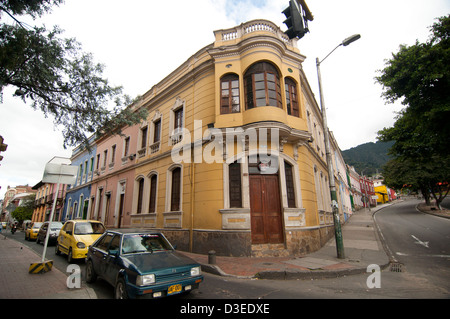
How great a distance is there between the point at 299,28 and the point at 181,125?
977 cm

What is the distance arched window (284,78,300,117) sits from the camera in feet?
37.6

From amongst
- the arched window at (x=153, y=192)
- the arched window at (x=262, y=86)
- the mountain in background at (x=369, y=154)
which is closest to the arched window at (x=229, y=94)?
the arched window at (x=262, y=86)

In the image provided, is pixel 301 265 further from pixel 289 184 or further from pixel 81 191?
pixel 81 191

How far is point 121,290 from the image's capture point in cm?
446

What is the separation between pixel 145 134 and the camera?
54.8 feet

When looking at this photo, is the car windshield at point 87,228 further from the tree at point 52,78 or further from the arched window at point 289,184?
the arched window at point 289,184

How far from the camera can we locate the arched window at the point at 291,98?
37.6 feet

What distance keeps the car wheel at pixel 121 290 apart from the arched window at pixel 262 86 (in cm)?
841

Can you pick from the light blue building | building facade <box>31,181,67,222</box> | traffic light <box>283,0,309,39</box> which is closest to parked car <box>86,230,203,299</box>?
traffic light <box>283,0,309,39</box>

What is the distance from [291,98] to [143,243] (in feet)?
32.2

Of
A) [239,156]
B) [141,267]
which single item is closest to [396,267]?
[239,156]

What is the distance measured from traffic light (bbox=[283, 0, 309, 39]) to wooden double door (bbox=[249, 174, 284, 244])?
6.40 metres
